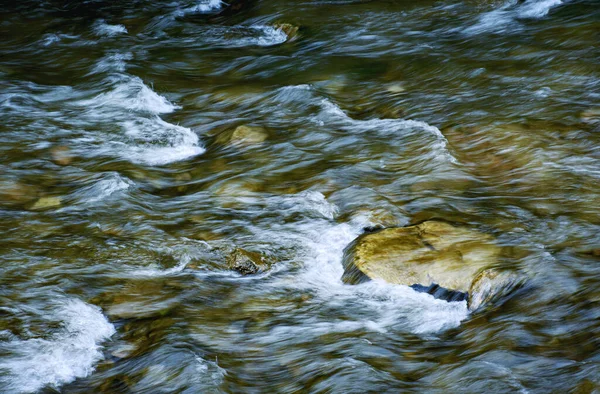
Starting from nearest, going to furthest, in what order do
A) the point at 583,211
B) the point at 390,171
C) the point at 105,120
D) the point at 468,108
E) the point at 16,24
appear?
the point at 583,211, the point at 390,171, the point at 468,108, the point at 105,120, the point at 16,24

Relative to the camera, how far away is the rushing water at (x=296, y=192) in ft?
15.4

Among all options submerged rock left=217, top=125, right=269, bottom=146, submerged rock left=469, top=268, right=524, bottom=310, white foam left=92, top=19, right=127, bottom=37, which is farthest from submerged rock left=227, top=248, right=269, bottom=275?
white foam left=92, top=19, right=127, bottom=37

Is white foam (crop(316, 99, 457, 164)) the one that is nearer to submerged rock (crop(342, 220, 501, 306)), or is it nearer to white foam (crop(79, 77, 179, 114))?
submerged rock (crop(342, 220, 501, 306))

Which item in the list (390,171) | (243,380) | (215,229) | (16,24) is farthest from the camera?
(16,24)

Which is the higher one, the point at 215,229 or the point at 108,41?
the point at 108,41

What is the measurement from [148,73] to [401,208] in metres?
5.07

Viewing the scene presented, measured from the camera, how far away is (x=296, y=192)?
7043mm

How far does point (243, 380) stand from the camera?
458cm

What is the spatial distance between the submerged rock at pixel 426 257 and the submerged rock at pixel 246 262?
65 centimetres

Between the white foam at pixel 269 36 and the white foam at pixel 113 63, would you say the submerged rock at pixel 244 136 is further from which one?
the white foam at pixel 269 36

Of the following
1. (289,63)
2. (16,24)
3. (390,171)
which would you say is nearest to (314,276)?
(390,171)

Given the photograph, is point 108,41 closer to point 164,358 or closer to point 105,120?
point 105,120

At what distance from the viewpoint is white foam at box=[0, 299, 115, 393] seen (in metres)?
4.62

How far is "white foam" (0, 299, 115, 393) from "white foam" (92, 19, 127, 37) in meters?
7.67
